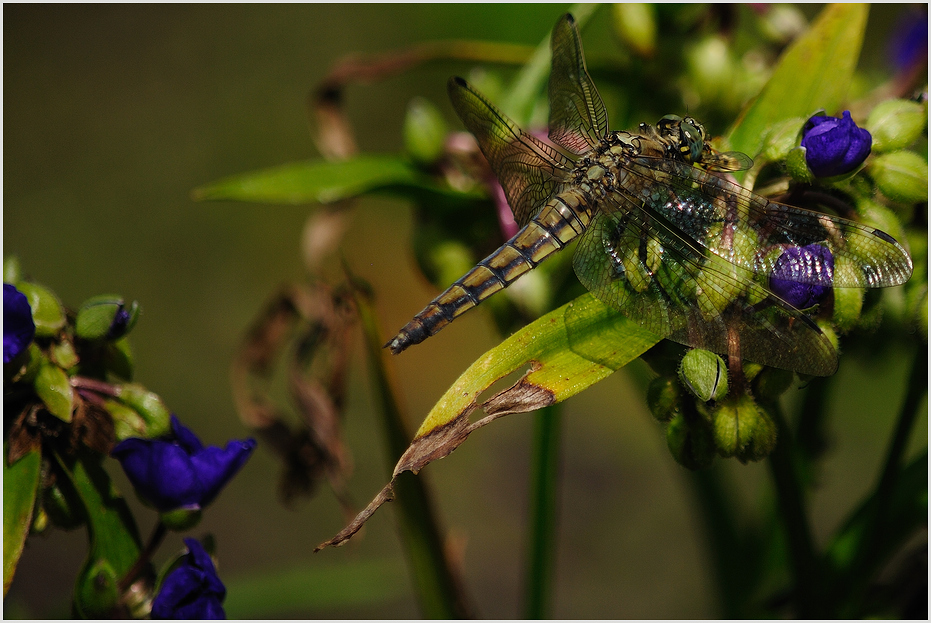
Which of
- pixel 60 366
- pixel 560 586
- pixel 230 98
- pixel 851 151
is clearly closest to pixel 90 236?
pixel 230 98

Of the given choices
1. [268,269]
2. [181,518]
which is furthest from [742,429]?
[268,269]

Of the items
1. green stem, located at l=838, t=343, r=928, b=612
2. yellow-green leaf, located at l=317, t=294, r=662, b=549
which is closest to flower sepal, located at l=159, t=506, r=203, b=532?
yellow-green leaf, located at l=317, t=294, r=662, b=549

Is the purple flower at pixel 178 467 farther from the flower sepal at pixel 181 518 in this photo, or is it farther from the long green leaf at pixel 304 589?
the long green leaf at pixel 304 589

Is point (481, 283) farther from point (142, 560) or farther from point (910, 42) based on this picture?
point (910, 42)

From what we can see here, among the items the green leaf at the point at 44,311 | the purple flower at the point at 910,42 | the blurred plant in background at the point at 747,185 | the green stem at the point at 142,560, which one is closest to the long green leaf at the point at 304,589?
the blurred plant in background at the point at 747,185

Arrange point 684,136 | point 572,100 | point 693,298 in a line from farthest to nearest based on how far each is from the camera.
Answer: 1. point 572,100
2. point 684,136
3. point 693,298

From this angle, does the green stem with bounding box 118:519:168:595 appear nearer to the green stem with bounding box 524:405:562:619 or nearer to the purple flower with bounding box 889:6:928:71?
the green stem with bounding box 524:405:562:619

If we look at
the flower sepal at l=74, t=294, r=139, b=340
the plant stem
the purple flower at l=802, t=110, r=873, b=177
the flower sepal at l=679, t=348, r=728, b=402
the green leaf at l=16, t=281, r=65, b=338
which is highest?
the green leaf at l=16, t=281, r=65, b=338
